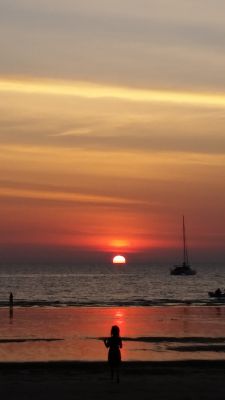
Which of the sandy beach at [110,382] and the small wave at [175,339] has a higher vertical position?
the small wave at [175,339]

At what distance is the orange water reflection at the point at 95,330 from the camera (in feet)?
116

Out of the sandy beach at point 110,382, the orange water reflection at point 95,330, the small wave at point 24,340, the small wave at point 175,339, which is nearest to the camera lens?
the sandy beach at point 110,382

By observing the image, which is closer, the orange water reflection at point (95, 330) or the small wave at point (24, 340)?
the orange water reflection at point (95, 330)

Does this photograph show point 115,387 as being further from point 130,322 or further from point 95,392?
point 130,322

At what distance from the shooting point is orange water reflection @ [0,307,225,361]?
3528cm

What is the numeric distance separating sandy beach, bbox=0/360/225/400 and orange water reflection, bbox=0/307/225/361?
9.76 ft

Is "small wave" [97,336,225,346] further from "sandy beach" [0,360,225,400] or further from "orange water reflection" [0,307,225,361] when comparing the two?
"sandy beach" [0,360,225,400]

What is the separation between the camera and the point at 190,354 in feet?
116

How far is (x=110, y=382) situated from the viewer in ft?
81.0

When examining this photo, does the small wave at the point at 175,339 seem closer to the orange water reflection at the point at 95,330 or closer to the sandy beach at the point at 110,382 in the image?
the orange water reflection at the point at 95,330

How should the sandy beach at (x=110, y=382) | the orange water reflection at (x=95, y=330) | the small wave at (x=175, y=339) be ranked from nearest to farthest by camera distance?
the sandy beach at (x=110, y=382) → the orange water reflection at (x=95, y=330) → the small wave at (x=175, y=339)

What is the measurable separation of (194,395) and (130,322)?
105 ft

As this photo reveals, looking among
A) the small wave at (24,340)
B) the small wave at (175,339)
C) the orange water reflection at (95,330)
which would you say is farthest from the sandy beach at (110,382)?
the small wave at (24,340)

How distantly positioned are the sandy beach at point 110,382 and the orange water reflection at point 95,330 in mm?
2976
